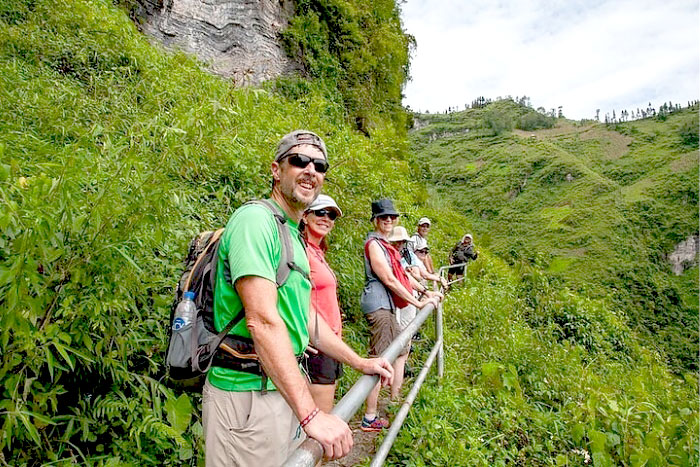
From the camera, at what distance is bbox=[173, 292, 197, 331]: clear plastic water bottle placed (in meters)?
1.58

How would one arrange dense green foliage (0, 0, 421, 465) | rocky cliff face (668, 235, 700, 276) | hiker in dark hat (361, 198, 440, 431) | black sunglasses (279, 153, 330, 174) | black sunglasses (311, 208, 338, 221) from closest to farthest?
1. dense green foliage (0, 0, 421, 465)
2. black sunglasses (279, 153, 330, 174)
3. black sunglasses (311, 208, 338, 221)
4. hiker in dark hat (361, 198, 440, 431)
5. rocky cliff face (668, 235, 700, 276)

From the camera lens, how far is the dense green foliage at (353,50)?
11.6 m

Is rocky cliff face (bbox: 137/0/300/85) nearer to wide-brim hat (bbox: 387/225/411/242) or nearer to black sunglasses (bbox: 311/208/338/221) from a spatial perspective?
wide-brim hat (bbox: 387/225/411/242)

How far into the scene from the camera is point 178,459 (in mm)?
2363

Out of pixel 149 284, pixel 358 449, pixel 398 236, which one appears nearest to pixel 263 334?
pixel 149 284

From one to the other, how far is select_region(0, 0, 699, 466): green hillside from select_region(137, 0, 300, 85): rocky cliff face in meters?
1.37

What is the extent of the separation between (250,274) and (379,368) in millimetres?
667

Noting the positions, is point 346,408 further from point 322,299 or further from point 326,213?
point 326,213

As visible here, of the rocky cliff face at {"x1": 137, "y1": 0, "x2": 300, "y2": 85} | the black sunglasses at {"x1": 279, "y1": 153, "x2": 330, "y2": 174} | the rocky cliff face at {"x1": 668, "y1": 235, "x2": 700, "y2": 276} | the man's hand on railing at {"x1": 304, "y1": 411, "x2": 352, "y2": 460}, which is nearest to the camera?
the man's hand on railing at {"x1": 304, "y1": 411, "x2": 352, "y2": 460}

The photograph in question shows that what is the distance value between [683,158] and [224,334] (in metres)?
109

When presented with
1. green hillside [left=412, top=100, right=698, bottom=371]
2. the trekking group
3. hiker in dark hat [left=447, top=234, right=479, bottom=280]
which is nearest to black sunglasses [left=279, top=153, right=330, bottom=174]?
the trekking group

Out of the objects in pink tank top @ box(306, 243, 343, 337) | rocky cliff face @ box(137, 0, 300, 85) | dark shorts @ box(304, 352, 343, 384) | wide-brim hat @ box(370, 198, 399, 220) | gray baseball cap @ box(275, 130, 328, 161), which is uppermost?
rocky cliff face @ box(137, 0, 300, 85)

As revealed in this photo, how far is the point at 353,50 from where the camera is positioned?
1252 cm

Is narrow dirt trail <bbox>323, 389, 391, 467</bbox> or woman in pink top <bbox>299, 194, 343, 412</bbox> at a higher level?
woman in pink top <bbox>299, 194, 343, 412</bbox>
